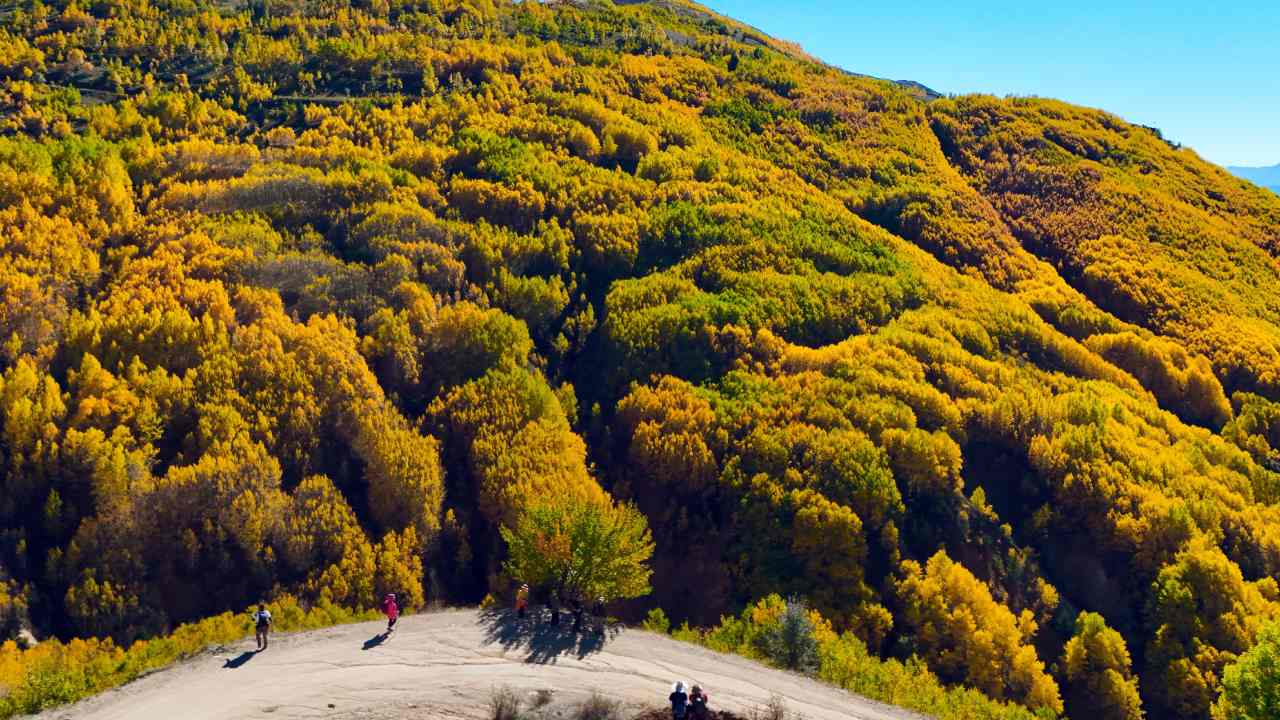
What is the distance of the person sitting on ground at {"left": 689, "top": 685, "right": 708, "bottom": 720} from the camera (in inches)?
894

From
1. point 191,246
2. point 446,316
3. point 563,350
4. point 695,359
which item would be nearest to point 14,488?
point 191,246

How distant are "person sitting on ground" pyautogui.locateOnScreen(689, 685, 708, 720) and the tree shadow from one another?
15319 millimetres

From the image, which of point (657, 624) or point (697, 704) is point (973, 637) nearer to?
point (657, 624)

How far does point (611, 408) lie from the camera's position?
48.6 meters

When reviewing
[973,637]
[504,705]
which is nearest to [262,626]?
[504,705]

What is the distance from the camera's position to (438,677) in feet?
83.6

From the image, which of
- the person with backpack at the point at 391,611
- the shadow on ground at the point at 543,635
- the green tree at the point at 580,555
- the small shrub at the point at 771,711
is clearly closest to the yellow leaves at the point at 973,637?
the small shrub at the point at 771,711

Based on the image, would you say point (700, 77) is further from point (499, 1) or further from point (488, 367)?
point (488, 367)

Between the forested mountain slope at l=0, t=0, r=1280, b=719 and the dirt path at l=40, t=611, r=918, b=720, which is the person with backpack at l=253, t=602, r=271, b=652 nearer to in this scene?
the dirt path at l=40, t=611, r=918, b=720

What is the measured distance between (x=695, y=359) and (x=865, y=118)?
5820cm

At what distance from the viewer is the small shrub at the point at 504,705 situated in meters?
23.5

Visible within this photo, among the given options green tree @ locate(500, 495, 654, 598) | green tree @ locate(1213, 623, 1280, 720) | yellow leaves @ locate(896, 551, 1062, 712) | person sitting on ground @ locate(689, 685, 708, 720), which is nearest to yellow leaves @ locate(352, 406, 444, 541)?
green tree @ locate(500, 495, 654, 598)

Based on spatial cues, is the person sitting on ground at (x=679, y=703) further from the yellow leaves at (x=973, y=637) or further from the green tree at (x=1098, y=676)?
the green tree at (x=1098, y=676)

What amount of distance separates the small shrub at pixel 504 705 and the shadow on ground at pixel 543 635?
236 cm
